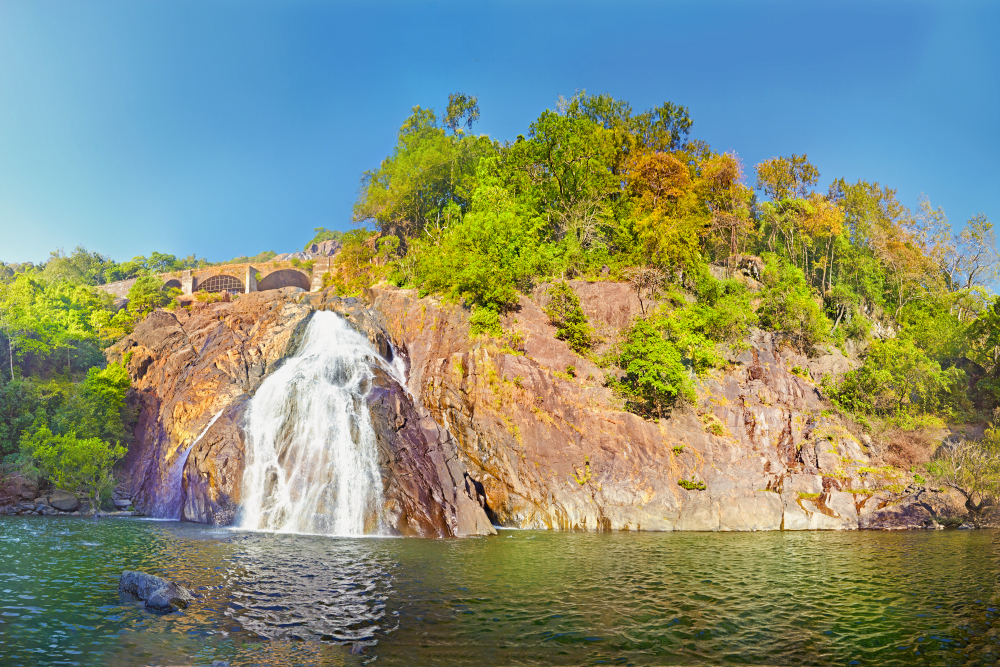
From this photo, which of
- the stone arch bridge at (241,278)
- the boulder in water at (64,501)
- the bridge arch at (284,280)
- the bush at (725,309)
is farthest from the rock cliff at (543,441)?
the bridge arch at (284,280)

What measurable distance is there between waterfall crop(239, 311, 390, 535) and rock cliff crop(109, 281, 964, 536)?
29.4 inches

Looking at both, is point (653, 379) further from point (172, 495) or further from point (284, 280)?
point (284, 280)

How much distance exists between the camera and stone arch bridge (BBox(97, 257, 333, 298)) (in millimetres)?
63156

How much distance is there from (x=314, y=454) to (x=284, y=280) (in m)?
52.5

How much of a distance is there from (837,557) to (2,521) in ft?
116

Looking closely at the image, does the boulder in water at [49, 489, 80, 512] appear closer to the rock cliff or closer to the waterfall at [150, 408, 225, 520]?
the rock cliff

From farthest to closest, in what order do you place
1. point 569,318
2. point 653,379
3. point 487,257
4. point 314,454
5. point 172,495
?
point 487,257 < point 569,318 < point 653,379 < point 172,495 < point 314,454

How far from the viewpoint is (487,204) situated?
40.1 m

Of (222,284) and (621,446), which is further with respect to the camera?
(222,284)

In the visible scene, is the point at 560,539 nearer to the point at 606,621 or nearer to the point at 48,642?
the point at 606,621

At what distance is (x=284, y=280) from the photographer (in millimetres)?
71875

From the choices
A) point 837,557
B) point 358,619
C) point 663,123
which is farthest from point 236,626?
point 663,123

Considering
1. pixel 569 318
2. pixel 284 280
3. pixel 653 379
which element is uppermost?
pixel 284 280

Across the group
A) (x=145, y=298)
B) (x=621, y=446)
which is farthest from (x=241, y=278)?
(x=621, y=446)
